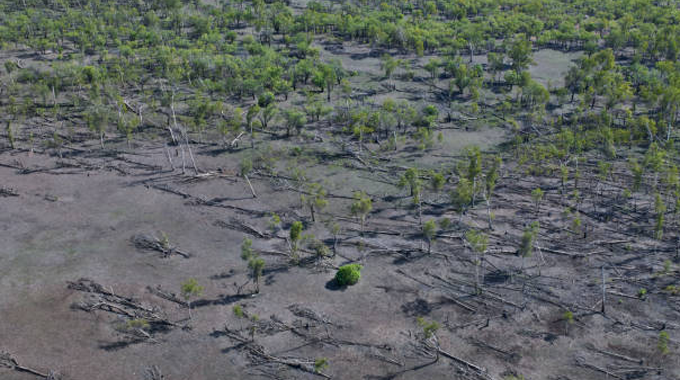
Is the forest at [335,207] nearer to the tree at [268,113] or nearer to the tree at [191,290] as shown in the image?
the tree at [191,290]

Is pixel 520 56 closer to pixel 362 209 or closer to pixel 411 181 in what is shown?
pixel 411 181

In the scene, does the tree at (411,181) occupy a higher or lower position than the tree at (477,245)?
higher

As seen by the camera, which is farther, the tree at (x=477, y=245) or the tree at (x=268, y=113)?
the tree at (x=268, y=113)

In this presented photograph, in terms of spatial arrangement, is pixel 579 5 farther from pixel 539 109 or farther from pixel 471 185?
pixel 471 185

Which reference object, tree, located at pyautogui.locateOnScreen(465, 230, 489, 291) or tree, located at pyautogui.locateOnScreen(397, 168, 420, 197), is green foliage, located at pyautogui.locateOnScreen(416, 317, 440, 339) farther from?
tree, located at pyautogui.locateOnScreen(397, 168, 420, 197)

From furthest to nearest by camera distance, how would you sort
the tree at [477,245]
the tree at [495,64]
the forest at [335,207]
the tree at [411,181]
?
the tree at [495,64] < the tree at [411,181] < the tree at [477,245] < the forest at [335,207]

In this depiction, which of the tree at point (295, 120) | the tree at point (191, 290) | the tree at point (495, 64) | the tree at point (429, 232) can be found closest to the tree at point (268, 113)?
the tree at point (295, 120)
